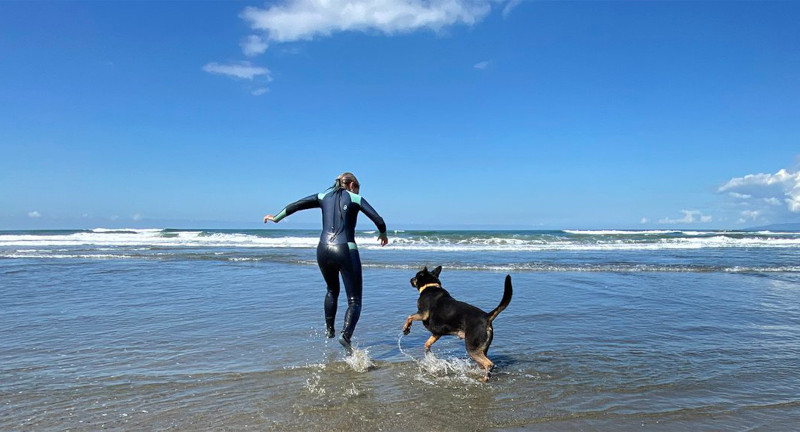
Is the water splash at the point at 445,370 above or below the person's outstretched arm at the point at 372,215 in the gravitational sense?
below

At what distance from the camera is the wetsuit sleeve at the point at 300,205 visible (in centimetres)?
541

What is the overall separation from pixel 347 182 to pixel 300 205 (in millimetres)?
642

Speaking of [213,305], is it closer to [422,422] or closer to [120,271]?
[422,422]

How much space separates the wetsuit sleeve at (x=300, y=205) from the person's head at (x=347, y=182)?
1.07 feet

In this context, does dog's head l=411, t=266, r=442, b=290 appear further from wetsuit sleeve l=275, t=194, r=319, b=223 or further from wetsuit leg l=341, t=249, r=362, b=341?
wetsuit sleeve l=275, t=194, r=319, b=223

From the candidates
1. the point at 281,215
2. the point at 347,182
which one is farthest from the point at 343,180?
the point at 281,215

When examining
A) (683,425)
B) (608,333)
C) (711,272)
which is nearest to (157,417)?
(683,425)

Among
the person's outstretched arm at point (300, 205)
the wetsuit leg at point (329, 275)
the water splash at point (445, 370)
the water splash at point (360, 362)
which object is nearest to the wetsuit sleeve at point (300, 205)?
the person's outstretched arm at point (300, 205)

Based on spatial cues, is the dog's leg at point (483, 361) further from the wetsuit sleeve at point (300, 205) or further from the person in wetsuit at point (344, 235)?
the wetsuit sleeve at point (300, 205)

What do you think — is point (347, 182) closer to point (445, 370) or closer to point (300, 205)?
point (300, 205)

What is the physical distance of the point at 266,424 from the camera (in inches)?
126

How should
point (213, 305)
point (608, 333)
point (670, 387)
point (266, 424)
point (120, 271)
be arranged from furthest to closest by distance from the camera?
1. point (120, 271)
2. point (213, 305)
3. point (608, 333)
4. point (670, 387)
5. point (266, 424)

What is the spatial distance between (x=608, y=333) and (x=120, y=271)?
41.2 ft

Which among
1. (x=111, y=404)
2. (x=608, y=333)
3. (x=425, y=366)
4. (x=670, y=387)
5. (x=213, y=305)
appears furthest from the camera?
(x=213, y=305)
